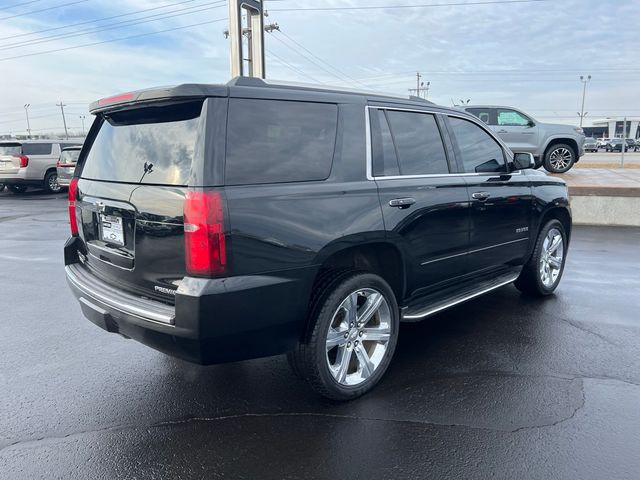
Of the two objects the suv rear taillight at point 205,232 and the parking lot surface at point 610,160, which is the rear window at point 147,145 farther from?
the parking lot surface at point 610,160

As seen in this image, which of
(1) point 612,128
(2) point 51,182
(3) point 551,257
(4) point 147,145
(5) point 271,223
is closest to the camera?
(5) point 271,223

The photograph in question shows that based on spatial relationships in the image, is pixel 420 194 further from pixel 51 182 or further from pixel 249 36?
pixel 51 182

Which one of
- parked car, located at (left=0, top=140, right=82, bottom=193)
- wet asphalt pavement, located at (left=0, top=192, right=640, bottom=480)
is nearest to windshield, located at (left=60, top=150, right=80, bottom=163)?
parked car, located at (left=0, top=140, right=82, bottom=193)

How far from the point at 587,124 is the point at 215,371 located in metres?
114

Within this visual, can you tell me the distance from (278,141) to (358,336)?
137 cm

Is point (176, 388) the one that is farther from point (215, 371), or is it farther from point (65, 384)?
point (65, 384)

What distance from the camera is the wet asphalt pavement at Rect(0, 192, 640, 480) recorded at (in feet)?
8.52

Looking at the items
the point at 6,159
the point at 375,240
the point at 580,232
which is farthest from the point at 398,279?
the point at 6,159

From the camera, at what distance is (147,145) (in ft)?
9.68

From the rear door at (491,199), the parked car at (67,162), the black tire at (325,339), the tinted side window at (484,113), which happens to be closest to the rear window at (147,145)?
the black tire at (325,339)

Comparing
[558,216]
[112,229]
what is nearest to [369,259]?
[112,229]

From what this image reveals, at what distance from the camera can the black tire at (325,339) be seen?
117 inches

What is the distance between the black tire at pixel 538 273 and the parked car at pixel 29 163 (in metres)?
17.0

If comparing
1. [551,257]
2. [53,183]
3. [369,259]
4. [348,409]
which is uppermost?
[53,183]
